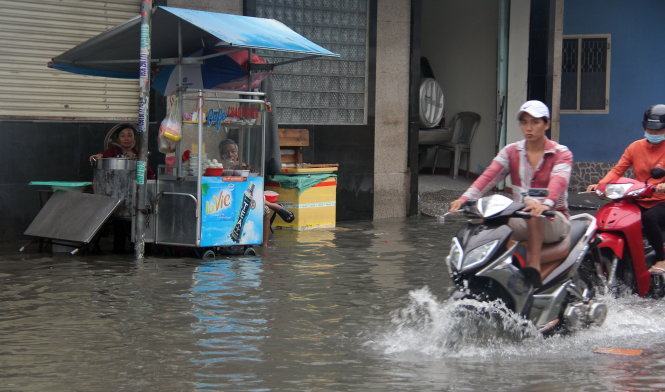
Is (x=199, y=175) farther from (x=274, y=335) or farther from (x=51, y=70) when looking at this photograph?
(x=274, y=335)

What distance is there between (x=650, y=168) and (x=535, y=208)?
2.44 meters

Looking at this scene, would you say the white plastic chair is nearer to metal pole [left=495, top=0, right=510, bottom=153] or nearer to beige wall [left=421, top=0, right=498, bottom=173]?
beige wall [left=421, top=0, right=498, bottom=173]

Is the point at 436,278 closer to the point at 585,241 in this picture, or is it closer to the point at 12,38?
the point at 585,241

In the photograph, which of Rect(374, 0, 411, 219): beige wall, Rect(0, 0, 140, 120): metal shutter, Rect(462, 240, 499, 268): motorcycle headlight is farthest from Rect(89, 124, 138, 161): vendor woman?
Rect(462, 240, 499, 268): motorcycle headlight

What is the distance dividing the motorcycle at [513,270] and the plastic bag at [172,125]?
14.3 ft

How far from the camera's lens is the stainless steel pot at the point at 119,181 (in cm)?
1062

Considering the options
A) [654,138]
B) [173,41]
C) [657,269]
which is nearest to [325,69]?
[173,41]

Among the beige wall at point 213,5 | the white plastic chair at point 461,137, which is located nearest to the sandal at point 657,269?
the beige wall at point 213,5

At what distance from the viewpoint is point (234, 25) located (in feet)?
34.3

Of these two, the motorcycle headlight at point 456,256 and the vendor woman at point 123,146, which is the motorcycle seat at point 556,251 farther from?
the vendor woman at point 123,146

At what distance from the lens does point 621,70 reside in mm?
18656

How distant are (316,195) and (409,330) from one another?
20.2ft

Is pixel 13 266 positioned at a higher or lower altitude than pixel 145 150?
lower

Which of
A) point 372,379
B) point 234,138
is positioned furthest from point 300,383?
point 234,138
